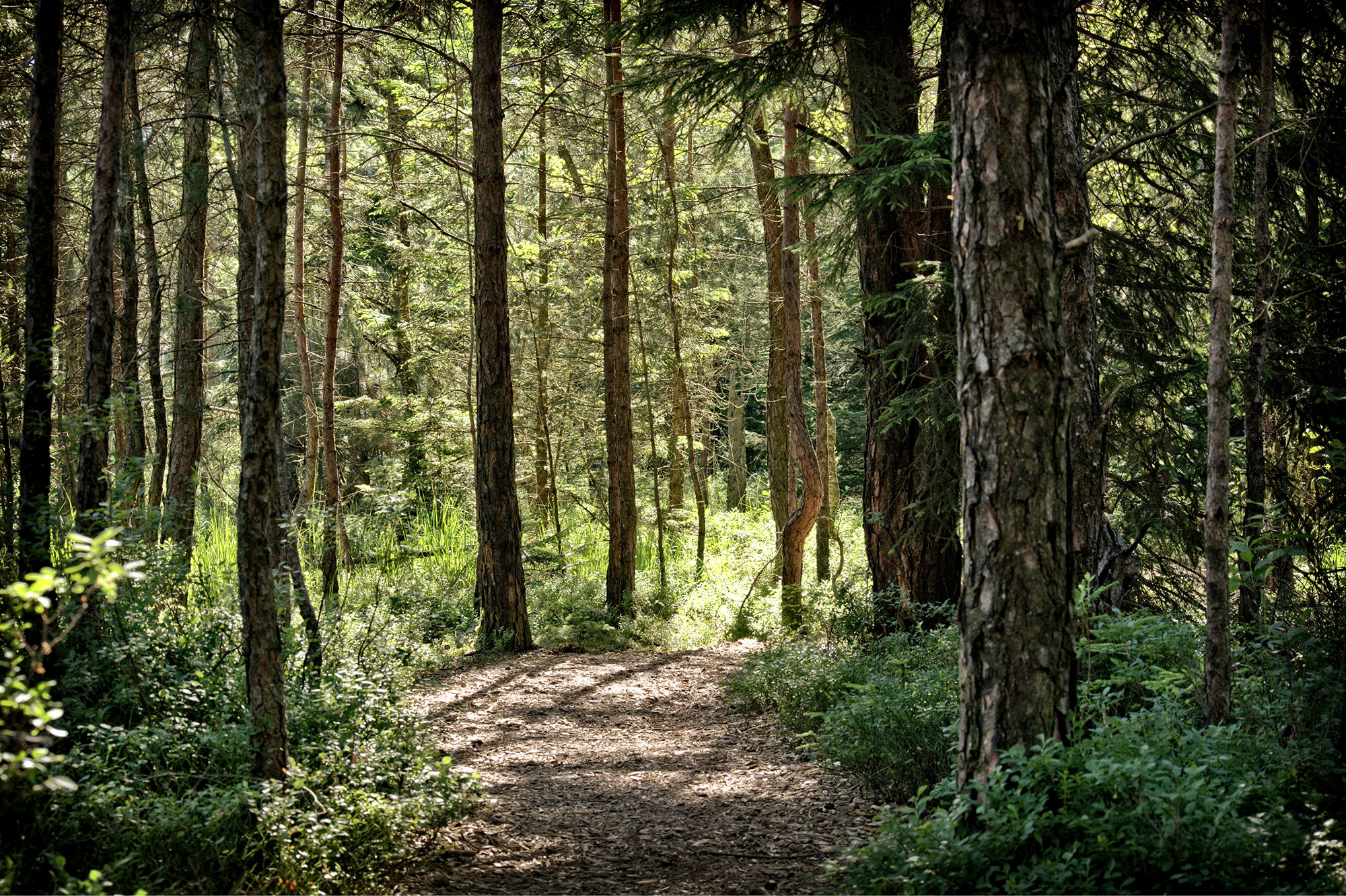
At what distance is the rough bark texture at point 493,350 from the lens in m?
9.40

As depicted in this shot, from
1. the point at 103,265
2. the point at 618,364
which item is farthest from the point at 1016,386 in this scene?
the point at 618,364

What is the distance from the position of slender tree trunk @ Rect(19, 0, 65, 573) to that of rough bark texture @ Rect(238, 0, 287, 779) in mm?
2293

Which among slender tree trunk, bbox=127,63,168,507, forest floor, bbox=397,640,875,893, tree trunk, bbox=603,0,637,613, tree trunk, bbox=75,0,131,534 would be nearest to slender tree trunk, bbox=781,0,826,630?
tree trunk, bbox=603,0,637,613

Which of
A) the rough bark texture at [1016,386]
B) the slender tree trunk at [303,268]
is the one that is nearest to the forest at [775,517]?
the rough bark texture at [1016,386]

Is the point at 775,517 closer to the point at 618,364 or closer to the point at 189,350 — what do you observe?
the point at 618,364

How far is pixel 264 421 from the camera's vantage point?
163 inches

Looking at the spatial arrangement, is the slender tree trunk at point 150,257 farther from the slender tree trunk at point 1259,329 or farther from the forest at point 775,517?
the slender tree trunk at point 1259,329

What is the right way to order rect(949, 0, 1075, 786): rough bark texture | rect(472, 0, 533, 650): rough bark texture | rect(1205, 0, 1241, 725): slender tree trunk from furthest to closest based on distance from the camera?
rect(472, 0, 533, 650): rough bark texture, rect(1205, 0, 1241, 725): slender tree trunk, rect(949, 0, 1075, 786): rough bark texture

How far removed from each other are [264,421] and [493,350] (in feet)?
17.8

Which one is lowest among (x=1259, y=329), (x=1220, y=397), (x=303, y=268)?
(x=1220, y=397)

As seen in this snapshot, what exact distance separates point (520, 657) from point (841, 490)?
1579cm

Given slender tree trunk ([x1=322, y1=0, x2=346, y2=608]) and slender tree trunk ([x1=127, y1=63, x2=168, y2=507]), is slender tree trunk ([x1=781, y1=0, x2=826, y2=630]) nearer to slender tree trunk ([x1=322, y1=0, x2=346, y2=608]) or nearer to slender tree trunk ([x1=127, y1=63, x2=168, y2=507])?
slender tree trunk ([x1=322, y1=0, x2=346, y2=608])

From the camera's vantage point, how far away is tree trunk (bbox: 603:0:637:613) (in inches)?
456

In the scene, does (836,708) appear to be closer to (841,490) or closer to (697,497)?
(697,497)
